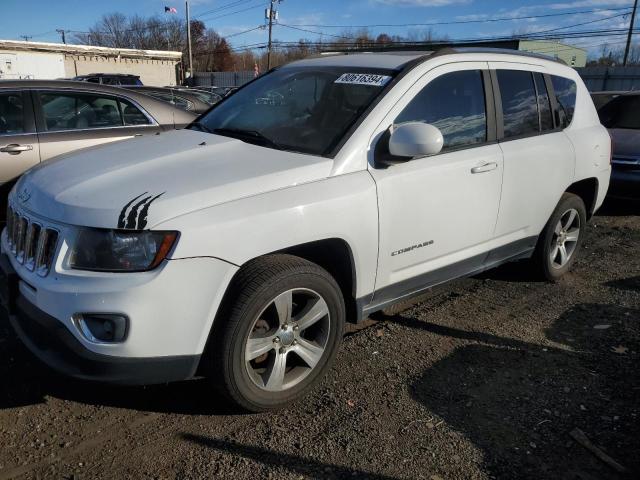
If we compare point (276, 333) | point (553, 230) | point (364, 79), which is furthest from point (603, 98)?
point (276, 333)

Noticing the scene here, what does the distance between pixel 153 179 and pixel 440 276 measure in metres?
1.94

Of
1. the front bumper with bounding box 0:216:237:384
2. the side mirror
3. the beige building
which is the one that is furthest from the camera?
the beige building

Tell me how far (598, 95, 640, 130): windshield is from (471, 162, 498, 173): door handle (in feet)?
18.2

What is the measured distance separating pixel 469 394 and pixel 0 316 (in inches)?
125

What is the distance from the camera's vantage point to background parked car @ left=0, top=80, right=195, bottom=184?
4.93m

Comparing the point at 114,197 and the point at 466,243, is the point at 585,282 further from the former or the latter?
the point at 114,197

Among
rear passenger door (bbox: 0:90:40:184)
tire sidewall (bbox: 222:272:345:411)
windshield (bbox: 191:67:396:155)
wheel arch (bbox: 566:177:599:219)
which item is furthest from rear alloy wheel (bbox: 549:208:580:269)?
rear passenger door (bbox: 0:90:40:184)

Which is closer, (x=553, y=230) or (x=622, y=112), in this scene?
(x=553, y=230)

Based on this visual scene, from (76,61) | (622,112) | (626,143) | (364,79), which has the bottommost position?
(626,143)

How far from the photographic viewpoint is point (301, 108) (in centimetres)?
348

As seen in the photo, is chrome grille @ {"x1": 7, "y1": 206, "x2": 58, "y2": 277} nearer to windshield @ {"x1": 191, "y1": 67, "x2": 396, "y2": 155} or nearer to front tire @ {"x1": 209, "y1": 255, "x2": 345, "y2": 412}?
front tire @ {"x1": 209, "y1": 255, "x2": 345, "y2": 412}

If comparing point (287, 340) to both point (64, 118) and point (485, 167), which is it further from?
point (64, 118)

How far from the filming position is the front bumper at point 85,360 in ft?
7.76

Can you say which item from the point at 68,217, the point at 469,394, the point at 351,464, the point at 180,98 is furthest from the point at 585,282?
the point at 180,98
